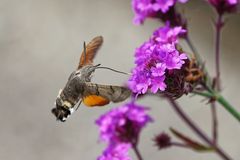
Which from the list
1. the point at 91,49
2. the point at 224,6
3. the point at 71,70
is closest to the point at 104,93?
the point at 91,49

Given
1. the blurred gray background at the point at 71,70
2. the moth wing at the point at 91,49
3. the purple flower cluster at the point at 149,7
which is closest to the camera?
the moth wing at the point at 91,49

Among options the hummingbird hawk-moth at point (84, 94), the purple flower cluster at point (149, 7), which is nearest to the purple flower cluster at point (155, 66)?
the hummingbird hawk-moth at point (84, 94)

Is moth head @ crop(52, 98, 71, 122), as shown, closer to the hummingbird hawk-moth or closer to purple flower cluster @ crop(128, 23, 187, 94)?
the hummingbird hawk-moth

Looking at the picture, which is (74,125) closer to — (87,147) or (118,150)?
(87,147)

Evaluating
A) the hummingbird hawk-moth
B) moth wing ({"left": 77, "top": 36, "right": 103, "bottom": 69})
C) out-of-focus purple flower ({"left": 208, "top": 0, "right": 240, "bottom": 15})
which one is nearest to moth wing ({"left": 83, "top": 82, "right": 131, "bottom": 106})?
the hummingbird hawk-moth

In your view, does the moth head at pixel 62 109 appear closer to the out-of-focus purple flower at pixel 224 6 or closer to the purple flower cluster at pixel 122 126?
the purple flower cluster at pixel 122 126
